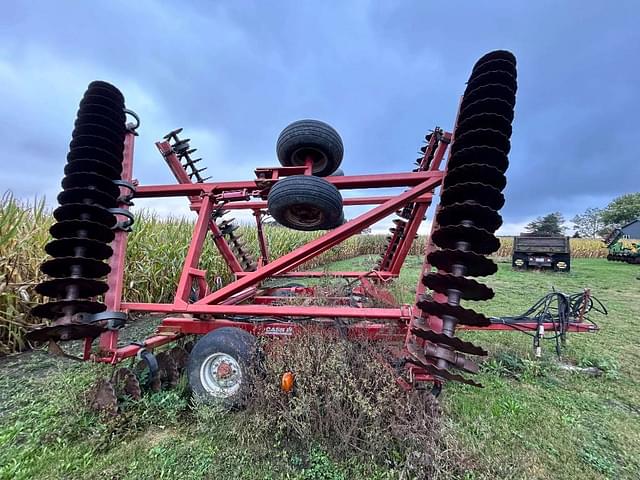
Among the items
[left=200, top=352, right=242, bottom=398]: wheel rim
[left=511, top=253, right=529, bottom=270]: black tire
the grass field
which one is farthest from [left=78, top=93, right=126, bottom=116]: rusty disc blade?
[left=511, top=253, right=529, bottom=270]: black tire

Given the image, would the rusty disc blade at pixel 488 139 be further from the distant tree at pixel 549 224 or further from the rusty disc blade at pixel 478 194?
the distant tree at pixel 549 224

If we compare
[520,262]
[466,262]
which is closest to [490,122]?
[466,262]

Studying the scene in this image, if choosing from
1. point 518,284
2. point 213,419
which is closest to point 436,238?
point 213,419

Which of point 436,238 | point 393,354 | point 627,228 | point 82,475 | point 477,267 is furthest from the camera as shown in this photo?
point 627,228

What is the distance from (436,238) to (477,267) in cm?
29

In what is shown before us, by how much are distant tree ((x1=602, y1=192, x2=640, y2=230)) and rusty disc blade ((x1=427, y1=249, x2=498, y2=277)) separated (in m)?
64.6

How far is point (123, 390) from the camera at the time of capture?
90.1 inches

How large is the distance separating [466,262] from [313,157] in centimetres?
169

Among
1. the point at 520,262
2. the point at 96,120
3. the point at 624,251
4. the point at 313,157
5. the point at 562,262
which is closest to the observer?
the point at 96,120

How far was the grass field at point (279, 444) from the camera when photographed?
67.8 inches

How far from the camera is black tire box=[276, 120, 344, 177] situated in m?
2.71

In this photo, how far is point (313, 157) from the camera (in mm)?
2891

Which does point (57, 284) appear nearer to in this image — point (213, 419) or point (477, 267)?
point (213, 419)

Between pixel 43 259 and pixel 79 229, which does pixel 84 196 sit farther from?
pixel 43 259
